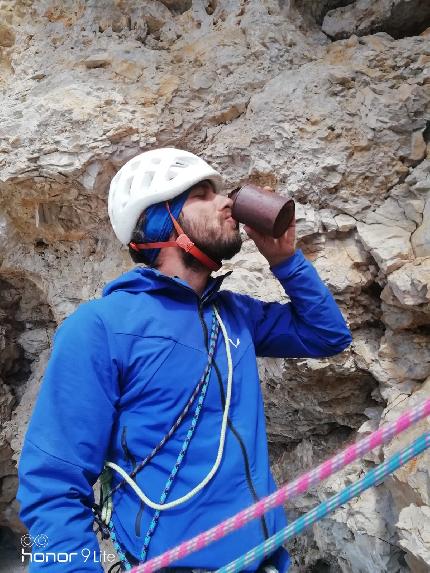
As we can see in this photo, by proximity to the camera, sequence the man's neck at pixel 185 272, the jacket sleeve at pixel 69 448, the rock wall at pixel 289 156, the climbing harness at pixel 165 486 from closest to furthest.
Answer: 1. the jacket sleeve at pixel 69 448
2. the climbing harness at pixel 165 486
3. the man's neck at pixel 185 272
4. the rock wall at pixel 289 156

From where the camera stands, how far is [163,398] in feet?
5.02

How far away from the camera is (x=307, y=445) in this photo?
3.40 metres

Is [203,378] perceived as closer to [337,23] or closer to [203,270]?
[203,270]

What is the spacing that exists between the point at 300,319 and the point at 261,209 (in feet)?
1.83

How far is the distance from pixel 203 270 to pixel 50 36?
3.61 metres

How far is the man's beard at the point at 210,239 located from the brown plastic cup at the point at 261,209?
9 cm

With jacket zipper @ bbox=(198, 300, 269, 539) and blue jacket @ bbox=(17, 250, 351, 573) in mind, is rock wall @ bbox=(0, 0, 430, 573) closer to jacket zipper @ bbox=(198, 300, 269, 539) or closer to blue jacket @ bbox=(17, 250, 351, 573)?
jacket zipper @ bbox=(198, 300, 269, 539)

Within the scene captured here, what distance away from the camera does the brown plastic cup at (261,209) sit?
1784mm

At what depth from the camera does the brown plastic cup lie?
5.85 ft

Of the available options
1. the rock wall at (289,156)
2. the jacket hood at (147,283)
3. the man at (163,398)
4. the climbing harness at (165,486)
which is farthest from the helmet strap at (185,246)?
the rock wall at (289,156)

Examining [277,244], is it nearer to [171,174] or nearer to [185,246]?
[185,246]

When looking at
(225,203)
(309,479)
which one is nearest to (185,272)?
(225,203)

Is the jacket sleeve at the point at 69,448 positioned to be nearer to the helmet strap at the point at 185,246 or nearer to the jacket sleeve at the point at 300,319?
the helmet strap at the point at 185,246

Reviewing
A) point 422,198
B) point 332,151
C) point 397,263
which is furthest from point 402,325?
point 332,151
